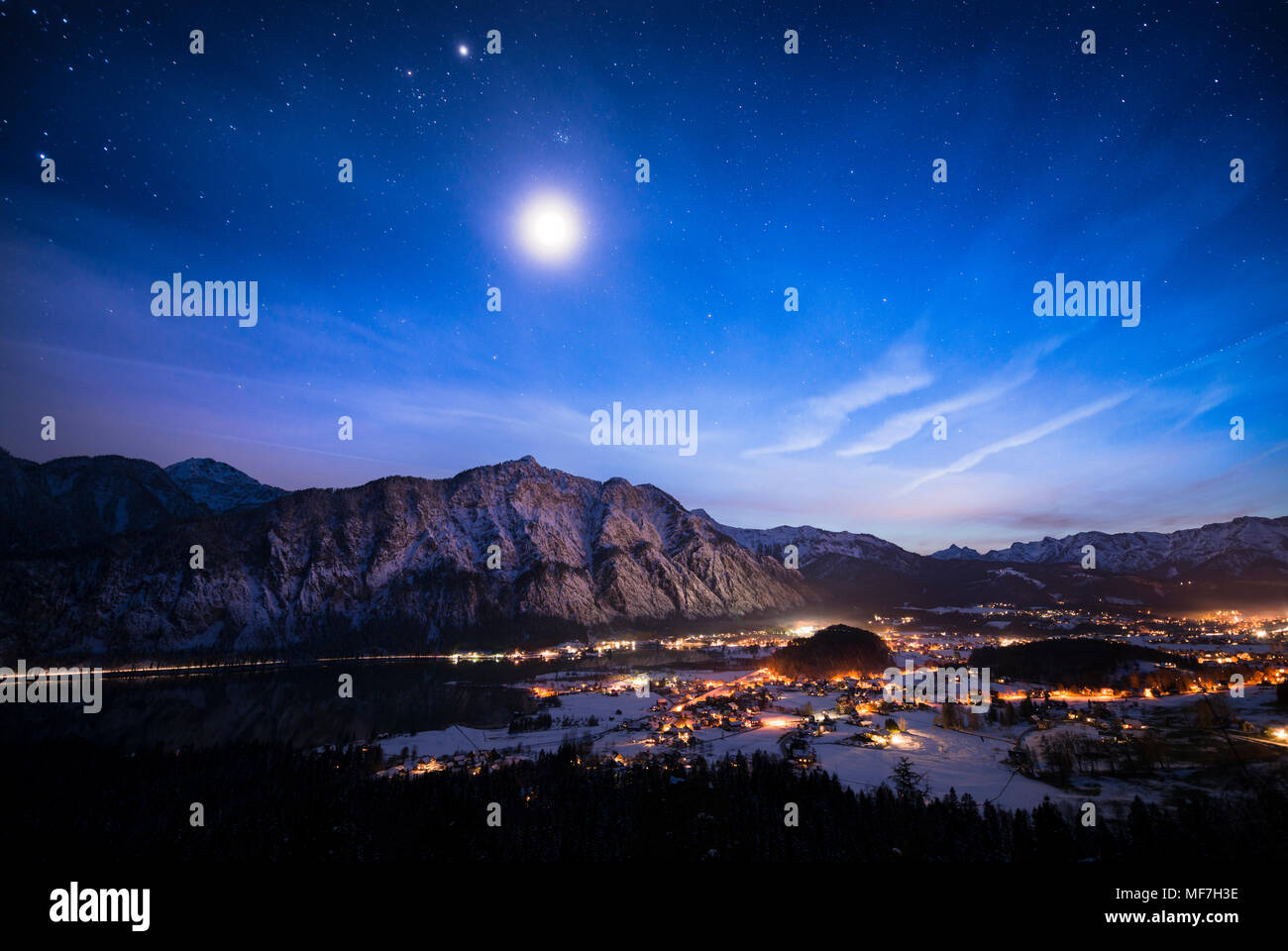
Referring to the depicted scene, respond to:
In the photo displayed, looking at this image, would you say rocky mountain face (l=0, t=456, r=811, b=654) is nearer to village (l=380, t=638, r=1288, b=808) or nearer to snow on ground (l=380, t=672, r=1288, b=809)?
village (l=380, t=638, r=1288, b=808)

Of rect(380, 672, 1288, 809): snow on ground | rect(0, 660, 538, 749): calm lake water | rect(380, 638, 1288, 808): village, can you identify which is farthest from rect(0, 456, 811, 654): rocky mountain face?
rect(380, 672, 1288, 809): snow on ground

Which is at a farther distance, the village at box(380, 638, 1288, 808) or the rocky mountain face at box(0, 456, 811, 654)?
the rocky mountain face at box(0, 456, 811, 654)

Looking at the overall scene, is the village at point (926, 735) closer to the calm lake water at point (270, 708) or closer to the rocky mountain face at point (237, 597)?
the calm lake water at point (270, 708)

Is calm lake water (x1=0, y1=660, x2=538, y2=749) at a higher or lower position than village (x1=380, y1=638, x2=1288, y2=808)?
lower

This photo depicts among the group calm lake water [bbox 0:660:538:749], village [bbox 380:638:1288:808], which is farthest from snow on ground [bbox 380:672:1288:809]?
calm lake water [bbox 0:660:538:749]

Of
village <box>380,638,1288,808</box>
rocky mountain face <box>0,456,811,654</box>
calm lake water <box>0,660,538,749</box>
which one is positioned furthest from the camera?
rocky mountain face <box>0,456,811,654</box>

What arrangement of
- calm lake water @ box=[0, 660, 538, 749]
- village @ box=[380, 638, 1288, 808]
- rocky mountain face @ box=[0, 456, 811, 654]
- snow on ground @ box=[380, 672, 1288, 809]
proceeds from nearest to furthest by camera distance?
snow on ground @ box=[380, 672, 1288, 809] → village @ box=[380, 638, 1288, 808] → calm lake water @ box=[0, 660, 538, 749] → rocky mountain face @ box=[0, 456, 811, 654]

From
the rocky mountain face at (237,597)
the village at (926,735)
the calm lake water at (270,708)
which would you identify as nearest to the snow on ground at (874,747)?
the village at (926,735)

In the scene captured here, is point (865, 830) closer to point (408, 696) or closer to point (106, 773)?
point (106, 773)

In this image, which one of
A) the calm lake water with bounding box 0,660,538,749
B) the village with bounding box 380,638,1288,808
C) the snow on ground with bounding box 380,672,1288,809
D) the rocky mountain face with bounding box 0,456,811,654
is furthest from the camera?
the rocky mountain face with bounding box 0,456,811,654
